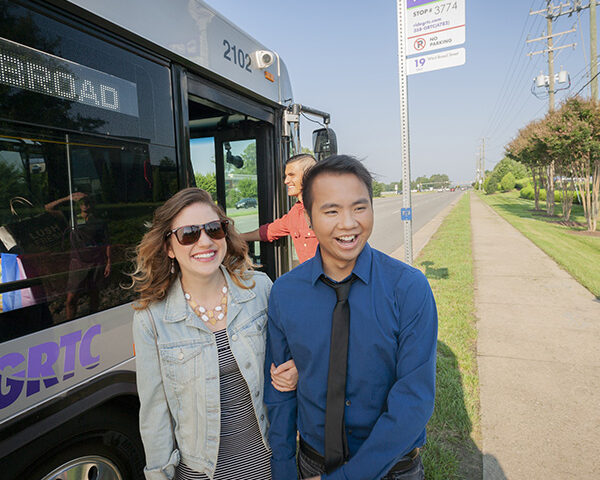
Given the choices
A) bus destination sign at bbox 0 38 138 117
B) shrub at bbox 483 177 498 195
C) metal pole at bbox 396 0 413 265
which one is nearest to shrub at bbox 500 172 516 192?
shrub at bbox 483 177 498 195

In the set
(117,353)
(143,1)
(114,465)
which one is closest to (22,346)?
(117,353)

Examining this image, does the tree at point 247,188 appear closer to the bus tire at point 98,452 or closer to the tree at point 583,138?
the bus tire at point 98,452

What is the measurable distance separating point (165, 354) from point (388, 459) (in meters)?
0.91

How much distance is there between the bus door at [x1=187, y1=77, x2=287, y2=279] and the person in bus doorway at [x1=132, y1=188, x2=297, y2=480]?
2.25 m

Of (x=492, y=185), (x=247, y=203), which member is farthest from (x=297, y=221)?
(x=492, y=185)

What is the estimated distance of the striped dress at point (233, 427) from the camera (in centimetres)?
165

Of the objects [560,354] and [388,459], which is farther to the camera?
[560,354]

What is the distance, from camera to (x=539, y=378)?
395cm

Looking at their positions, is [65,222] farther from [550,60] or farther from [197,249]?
[550,60]

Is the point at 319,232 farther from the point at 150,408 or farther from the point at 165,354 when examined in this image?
the point at 150,408

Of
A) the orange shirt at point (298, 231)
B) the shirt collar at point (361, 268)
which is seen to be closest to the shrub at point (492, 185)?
the orange shirt at point (298, 231)

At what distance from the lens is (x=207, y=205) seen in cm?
176

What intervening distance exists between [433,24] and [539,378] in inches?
138

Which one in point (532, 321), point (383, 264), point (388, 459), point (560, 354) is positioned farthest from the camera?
point (532, 321)
